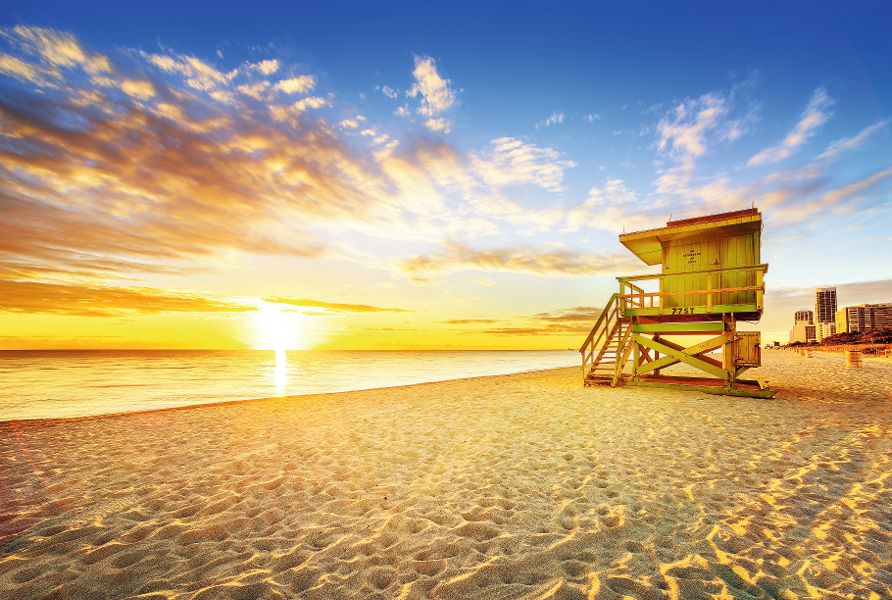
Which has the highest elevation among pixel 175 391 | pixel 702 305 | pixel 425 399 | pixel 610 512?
pixel 702 305

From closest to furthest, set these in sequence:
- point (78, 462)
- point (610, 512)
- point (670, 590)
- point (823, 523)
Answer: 1. point (670, 590)
2. point (823, 523)
3. point (610, 512)
4. point (78, 462)

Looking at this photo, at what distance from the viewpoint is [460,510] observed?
14.7 ft

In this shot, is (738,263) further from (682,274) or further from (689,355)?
(689,355)

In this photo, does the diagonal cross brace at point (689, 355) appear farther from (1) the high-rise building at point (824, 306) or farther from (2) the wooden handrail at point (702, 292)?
(1) the high-rise building at point (824, 306)

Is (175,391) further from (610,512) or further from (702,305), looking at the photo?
(702,305)

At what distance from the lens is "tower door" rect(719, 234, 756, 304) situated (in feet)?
40.3

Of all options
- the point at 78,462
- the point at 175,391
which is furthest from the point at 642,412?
the point at 175,391

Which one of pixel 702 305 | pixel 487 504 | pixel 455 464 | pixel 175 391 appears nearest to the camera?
pixel 487 504

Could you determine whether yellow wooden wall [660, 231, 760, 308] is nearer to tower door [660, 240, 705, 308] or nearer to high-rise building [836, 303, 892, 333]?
tower door [660, 240, 705, 308]

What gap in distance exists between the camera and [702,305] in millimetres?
12867

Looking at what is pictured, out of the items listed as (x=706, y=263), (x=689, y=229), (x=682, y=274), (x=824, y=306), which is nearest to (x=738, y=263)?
(x=706, y=263)

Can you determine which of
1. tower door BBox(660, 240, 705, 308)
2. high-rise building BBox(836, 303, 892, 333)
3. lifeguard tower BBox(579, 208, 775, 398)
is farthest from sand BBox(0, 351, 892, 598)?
high-rise building BBox(836, 303, 892, 333)

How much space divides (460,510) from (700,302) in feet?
41.1

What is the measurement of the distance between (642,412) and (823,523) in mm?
5804
